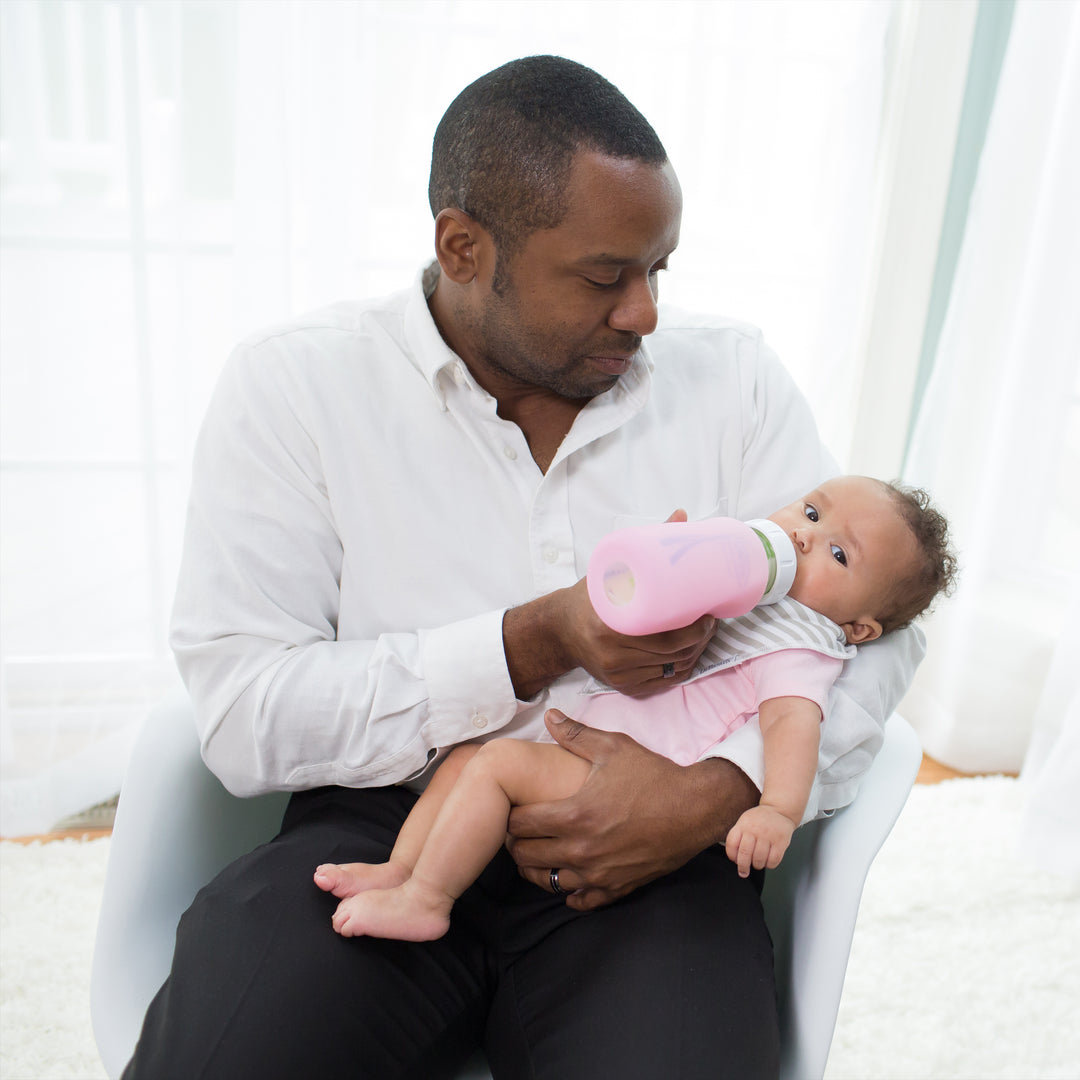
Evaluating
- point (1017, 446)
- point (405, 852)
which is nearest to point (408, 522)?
point (405, 852)

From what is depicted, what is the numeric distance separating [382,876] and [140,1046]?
0.85 ft

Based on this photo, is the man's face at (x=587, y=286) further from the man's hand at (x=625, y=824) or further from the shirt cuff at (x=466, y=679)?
the man's hand at (x=625, y=824)

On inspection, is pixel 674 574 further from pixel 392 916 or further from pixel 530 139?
pixel 530 139

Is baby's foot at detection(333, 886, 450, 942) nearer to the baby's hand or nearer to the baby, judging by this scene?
the baby

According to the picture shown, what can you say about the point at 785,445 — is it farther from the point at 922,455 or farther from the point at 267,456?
the point at 922,455

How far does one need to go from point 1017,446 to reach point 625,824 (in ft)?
5.47

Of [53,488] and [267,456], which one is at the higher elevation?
[267,456]

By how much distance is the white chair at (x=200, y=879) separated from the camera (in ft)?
3.20

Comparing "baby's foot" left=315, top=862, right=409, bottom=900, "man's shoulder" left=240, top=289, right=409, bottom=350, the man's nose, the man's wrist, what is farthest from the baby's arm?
"man's shoulder" left=240, top=289, right=409, bottom=350

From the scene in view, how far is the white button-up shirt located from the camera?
1116 millimetres

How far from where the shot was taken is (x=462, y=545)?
4.05 ft

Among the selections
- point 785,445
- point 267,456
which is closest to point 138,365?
point 267,456

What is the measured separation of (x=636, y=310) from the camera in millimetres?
1159

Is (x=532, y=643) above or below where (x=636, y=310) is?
below
